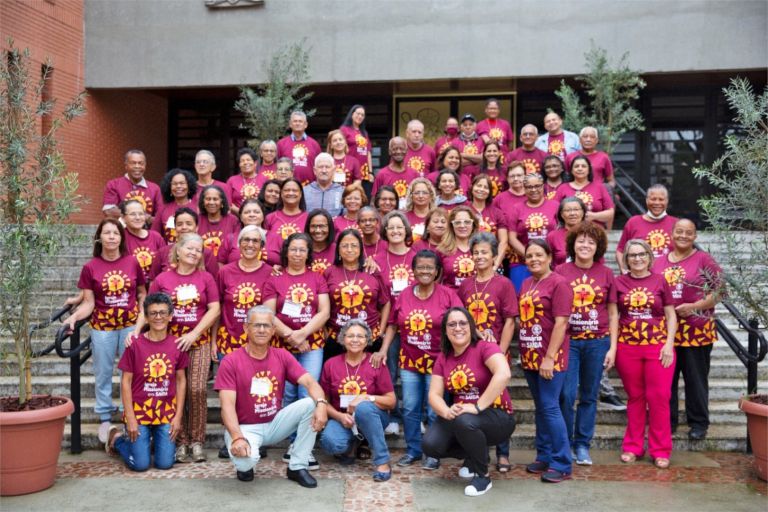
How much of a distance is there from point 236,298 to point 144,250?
3.74 feet

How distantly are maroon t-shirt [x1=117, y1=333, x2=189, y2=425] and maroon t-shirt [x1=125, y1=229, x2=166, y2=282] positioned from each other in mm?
929

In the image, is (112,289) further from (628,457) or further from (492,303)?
(628,457)

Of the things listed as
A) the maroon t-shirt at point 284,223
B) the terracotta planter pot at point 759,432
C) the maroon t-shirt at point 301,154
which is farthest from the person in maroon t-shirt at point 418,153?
the terracotta planter pot at point 759,432

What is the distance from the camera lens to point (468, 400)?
4.95m

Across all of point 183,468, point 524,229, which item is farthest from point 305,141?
point 183,468

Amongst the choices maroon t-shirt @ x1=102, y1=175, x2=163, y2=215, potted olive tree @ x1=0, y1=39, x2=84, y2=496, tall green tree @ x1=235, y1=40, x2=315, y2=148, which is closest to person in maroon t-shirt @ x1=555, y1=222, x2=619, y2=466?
potted olive tree @ x1=0, y1=39, x2=84, y2=496

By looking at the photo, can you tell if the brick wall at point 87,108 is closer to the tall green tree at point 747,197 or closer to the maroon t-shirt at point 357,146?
the maroon t-shirt at point 357,146

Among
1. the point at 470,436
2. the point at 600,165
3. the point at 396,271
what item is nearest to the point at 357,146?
the point at 600,165

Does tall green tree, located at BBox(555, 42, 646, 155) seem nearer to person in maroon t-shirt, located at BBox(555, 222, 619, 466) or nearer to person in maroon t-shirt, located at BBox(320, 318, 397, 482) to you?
person in maroon t-shirt, located at BBox(555, 222, 619, 466)

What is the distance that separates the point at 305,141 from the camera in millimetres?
8852

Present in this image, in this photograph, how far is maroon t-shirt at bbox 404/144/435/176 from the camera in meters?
8.36

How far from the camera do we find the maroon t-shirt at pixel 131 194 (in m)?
7.37

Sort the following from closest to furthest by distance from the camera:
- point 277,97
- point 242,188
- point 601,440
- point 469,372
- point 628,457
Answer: point 469,372 < point 628,457 < point 601,440 < point 242,188 < point 277,97

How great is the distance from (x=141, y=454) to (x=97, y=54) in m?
10.6
